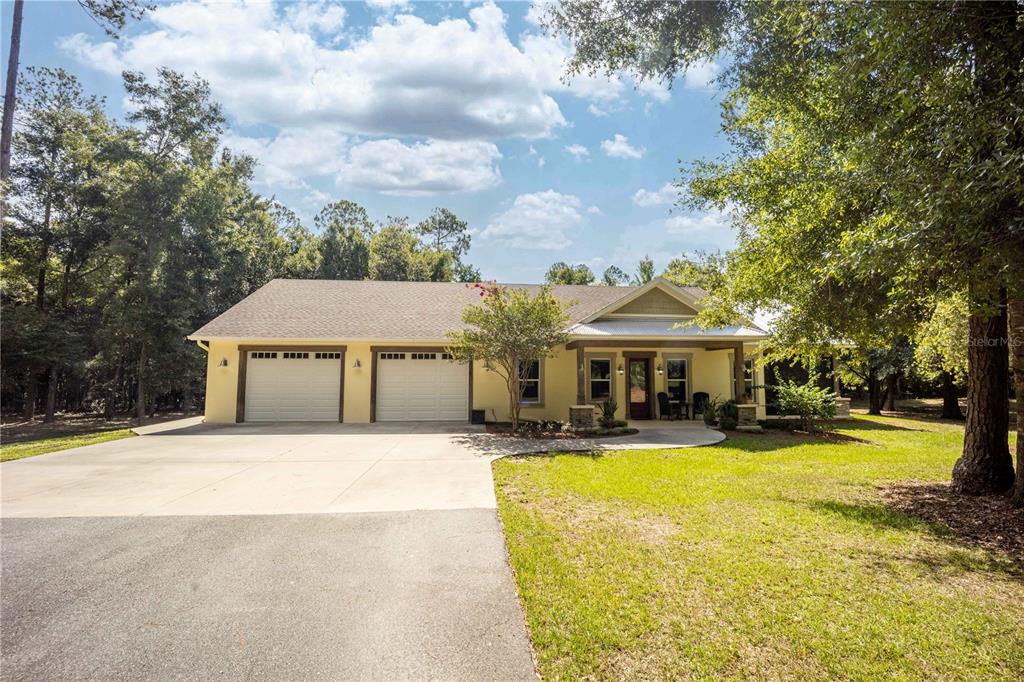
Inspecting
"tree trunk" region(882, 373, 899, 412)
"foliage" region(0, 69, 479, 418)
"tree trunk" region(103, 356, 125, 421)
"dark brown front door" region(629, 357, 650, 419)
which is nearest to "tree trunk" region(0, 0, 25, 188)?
"foliage" region(0, 69, 479, 418)

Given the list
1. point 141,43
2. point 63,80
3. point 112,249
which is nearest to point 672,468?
point 141,43

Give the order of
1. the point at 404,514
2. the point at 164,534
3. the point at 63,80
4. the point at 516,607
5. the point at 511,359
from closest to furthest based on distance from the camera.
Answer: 1. the point at 516,607
2. the point at 164,534
3. the point at 404,514
4. the point at 511,359
5. the point at 63,80

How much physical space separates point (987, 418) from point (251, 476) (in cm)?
1082

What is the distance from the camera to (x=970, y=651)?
9.84ft

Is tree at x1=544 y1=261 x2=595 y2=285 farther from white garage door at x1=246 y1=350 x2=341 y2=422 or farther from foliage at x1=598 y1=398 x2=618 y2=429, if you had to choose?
foliage at x1=598 y1=398 x2=618 y2=429

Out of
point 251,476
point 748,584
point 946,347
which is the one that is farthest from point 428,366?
point 946,347

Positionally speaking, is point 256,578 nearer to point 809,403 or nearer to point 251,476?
point 251,476

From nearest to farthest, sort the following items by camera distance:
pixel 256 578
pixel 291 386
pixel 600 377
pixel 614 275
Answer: pixel 256 578 → pixel 291 386 → pixel 600 377 → pixel 614 275

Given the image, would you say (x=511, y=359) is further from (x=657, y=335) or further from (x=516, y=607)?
(x=516, y=607)

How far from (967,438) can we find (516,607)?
7.22m

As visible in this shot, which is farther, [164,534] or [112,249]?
[112,249]

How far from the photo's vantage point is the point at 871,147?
491 centimetres

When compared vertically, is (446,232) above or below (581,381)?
above

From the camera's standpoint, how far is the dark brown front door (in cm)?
1567
